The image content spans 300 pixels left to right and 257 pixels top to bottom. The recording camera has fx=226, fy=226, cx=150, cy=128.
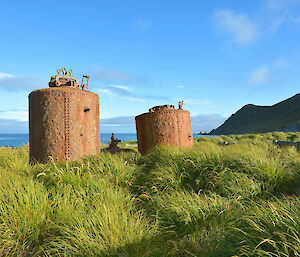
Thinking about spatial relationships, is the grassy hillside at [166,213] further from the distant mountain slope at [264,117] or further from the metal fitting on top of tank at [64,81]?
the distant mountain slope at [264,117]

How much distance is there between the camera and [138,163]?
256 inches

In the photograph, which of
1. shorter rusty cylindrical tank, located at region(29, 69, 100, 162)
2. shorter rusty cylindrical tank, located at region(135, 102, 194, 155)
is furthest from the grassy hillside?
shorter rusty cylindrical tank, located at region(135, 102, 194, 155)

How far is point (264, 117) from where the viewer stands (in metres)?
117

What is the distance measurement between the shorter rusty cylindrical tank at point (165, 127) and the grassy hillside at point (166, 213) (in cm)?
225

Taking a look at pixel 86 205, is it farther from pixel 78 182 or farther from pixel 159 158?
pixel 159 158

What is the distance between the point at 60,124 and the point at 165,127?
344cm

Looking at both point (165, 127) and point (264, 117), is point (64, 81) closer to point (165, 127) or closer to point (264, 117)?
point (165, 127)

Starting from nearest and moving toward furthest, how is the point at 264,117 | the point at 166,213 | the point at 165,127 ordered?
the point at 166,213 → the point at 165,127 → the point at 264,117

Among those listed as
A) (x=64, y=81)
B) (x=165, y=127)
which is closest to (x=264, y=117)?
(x=165, y=127)

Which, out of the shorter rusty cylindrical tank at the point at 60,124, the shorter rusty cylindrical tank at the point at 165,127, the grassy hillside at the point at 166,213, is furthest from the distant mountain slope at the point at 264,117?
the shorter rusty cylindrical tank at the point at 60,124

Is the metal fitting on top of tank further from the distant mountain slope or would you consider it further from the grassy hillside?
the distant mountain slope

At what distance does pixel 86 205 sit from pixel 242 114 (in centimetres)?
14661

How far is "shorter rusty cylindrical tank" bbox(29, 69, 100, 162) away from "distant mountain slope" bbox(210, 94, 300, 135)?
9729cm

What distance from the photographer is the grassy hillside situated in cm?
267
